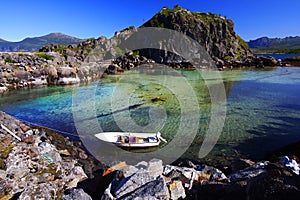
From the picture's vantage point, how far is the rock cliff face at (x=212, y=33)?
102 meters

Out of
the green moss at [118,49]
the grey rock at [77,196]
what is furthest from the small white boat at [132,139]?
the green moss at [118,49]

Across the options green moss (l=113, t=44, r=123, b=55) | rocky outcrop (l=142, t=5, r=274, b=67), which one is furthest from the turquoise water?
green moss (l=113, t=44, r=123, b=55)

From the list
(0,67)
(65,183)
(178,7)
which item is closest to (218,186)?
(65,183)

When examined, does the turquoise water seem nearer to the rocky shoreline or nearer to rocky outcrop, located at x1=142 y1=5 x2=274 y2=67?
the rocky shoreline

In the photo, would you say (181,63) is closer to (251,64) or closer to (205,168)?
(251,64)

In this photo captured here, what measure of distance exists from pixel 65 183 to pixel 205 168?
7.18 meters

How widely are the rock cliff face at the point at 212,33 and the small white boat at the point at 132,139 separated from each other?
8832cm

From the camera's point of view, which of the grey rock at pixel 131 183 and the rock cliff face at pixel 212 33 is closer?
the grey rock at pixel 131 183

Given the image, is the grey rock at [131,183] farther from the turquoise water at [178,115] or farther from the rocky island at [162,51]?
the rocky island at [162,51]

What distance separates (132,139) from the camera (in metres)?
16.1

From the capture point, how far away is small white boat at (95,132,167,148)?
15812mm

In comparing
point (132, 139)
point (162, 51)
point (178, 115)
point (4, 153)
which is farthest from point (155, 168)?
point (162, 51)

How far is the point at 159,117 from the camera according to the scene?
901 inches

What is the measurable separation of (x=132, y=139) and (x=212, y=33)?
100745 millimetres
